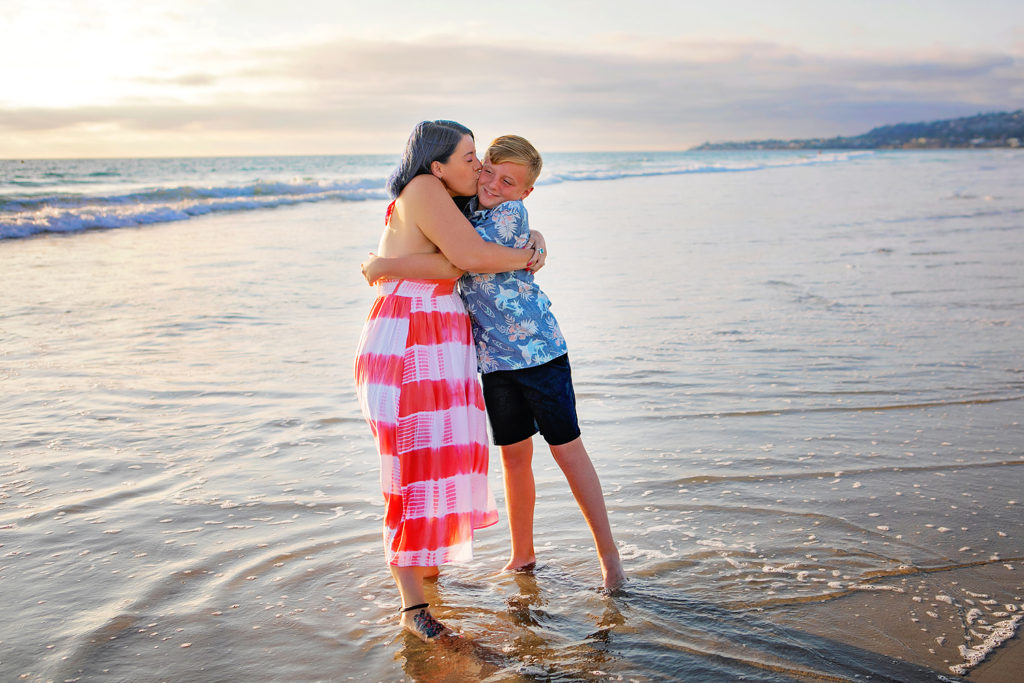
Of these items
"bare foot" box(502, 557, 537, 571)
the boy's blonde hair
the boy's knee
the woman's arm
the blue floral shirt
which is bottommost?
"bare foot" box(502, 557, 537, 571)

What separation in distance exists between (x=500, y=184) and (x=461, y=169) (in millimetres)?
167

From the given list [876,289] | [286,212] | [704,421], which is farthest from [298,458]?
[286,212]

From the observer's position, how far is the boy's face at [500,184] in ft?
9.91

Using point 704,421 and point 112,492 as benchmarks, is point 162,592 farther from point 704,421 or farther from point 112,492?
point 704,421

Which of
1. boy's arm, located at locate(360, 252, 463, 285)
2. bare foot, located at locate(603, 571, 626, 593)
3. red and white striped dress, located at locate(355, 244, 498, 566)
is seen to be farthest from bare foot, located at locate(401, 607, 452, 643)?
boy's arm, located at locate(360, 252, 463, 285)

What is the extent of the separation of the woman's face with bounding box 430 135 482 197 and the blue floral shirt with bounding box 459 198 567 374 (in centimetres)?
13

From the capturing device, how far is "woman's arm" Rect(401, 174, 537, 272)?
9.54 feet

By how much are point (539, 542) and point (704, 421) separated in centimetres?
175

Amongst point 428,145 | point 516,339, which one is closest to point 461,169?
point 428,145

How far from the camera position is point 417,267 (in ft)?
9.81

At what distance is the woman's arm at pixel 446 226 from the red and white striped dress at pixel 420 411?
0.18 metres

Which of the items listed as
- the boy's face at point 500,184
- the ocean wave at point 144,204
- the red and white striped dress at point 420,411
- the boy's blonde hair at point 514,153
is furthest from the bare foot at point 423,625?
the ocean wave at point 144,204

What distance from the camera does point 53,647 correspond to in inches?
107

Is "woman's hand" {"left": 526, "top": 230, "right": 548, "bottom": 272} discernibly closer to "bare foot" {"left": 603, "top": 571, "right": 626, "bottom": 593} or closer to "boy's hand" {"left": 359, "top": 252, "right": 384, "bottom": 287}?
"boy's hand" {"left": 359, "top": 252, "right": 384, "bottom": 287}
